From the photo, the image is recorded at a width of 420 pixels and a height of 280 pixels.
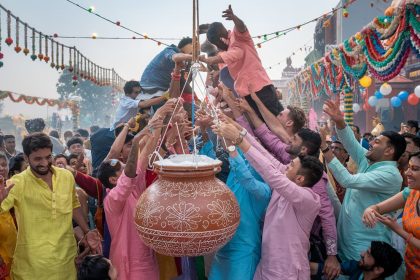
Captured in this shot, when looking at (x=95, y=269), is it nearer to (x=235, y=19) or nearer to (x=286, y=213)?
(x=286, y=213)

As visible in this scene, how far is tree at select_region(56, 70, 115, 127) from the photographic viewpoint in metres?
50.5

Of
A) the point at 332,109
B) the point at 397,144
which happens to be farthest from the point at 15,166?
the point at 397,144

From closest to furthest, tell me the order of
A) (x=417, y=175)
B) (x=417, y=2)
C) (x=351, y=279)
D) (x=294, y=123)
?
(x=417, y=175), (x=351, y=279), (x=294, y=123), (x=417, y=2)

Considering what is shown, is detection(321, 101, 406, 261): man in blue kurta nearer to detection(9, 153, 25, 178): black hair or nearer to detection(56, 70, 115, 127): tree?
detection(9, 153, 25, 178): black hair

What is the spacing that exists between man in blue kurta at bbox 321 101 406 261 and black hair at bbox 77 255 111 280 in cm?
171

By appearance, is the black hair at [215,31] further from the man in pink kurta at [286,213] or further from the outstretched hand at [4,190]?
the outstretched hand at [4,190]

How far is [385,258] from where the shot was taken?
8.05 feet

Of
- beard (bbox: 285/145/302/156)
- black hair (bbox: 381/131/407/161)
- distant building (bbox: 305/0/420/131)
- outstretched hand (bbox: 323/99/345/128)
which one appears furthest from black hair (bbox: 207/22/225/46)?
distant building (bbox: 305/0/420/131)

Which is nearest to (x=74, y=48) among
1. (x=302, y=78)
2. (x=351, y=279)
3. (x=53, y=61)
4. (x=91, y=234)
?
(x=53, y=61)

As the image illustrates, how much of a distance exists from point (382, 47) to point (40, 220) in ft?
19.7

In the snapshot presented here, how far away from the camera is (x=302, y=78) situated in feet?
50.5

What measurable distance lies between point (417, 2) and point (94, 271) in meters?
4.91

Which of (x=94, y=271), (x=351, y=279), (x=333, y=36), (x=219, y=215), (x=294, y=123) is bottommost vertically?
(x=351, y=279)

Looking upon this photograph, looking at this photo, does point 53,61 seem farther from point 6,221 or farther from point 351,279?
point 351,279
